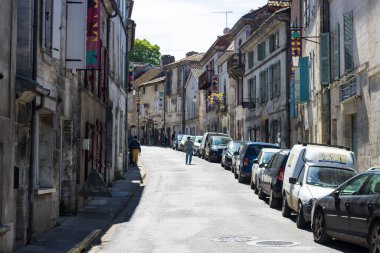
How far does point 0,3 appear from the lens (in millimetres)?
10547

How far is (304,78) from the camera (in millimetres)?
30469

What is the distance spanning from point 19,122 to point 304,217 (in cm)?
644

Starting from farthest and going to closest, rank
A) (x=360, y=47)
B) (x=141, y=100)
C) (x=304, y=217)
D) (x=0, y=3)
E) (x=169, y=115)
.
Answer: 1. (x=141, y=100)
2. (x=169, y=115)
3. (x=360, y=47)
4. (x=304, y=217)
5. (x=0, y=3)

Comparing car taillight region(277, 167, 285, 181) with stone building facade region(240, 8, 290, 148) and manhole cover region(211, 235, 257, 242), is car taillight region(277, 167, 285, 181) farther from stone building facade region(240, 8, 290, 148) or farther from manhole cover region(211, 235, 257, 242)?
stone building facade region(240, 8, 290, 148)

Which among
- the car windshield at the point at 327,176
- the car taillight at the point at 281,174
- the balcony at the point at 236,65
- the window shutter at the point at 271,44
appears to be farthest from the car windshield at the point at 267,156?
the balcony at the point at 236,65

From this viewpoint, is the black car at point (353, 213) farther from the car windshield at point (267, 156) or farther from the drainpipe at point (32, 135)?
the car windshield at point (267, 156)

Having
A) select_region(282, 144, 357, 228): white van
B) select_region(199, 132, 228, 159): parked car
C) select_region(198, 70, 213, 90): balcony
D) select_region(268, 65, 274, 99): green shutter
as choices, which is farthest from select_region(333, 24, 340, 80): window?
select_region(198, 70, 213, 90): balcony

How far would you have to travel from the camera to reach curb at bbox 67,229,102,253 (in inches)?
453

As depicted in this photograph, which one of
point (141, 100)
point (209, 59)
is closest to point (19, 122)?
point (209, 59)

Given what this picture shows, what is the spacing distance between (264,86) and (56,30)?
3109 cm

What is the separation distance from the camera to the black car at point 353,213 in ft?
33.4

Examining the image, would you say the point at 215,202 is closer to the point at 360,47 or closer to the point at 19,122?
the point at 360,47

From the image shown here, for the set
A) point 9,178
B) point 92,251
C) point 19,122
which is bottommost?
point 92,251

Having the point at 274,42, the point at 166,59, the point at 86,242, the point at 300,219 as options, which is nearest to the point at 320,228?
the point at 300,219
